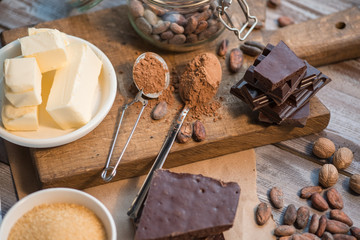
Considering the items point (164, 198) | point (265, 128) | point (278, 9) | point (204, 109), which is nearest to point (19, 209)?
Result: point (164, 198)

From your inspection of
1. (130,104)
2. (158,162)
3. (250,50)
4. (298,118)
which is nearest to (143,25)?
(130,104)

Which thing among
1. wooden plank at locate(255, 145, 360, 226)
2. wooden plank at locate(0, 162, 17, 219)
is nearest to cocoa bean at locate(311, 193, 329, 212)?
wooden plank at locate(255, 145, 360, 226)

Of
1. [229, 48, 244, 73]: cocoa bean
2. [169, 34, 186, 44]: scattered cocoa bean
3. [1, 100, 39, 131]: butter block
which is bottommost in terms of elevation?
[1, 100, 39, 131]: butter block

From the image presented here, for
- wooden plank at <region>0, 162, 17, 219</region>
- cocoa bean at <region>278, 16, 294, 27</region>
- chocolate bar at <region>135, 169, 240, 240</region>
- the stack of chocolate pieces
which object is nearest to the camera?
chocolate bar at <region>135, 169, 240, 240</region>

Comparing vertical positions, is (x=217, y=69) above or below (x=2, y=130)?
above

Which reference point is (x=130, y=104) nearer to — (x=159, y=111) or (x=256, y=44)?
(x=159, y=111)

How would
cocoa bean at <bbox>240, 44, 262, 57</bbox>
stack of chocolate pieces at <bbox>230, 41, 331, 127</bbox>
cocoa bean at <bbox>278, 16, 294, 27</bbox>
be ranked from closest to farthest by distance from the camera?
1. stack of chocolate pieces at <bbox>230, 41, 331, 127</bbox>
2. cocoa bean at <bbox>240, 44, 262, 57</bbox>
3. cocoa bean at <bbox>278, 16, 294, 27</bbox>

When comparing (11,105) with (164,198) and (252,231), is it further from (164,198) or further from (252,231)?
(252,231)

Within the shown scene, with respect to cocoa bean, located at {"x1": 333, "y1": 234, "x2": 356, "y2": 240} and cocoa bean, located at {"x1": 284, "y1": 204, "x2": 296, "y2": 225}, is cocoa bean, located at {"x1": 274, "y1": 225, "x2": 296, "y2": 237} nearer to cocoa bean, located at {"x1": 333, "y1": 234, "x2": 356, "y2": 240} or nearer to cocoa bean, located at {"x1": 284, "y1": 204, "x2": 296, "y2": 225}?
cocoa bean, located at {"x1": 284, "y1": 204, "x2": 296, "y2": 225}
